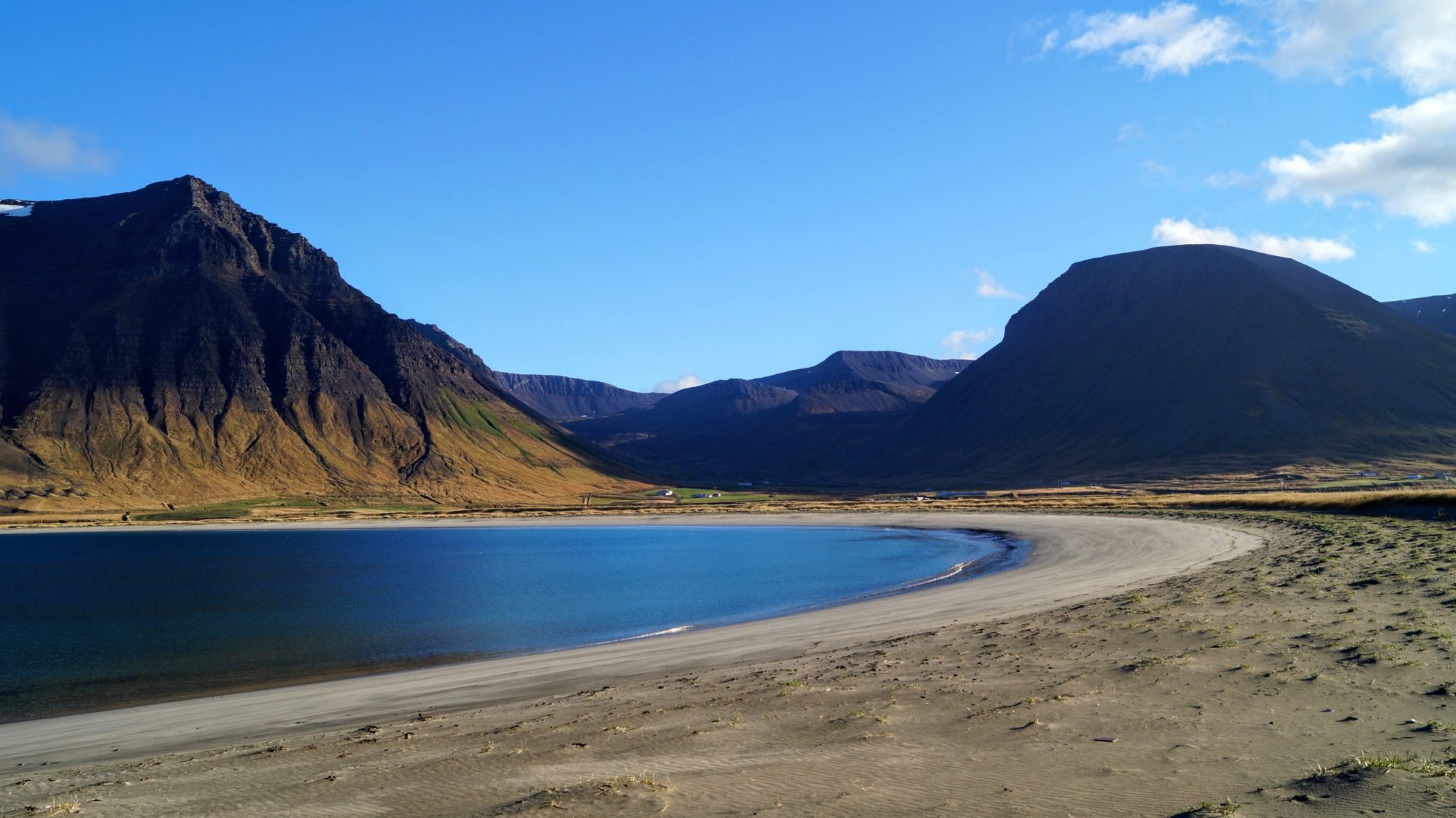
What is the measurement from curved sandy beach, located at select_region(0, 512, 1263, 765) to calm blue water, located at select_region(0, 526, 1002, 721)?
3.46 m

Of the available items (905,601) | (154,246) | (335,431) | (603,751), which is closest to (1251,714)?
(603,751)

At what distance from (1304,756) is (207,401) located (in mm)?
202243

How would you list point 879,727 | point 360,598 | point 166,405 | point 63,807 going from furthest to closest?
point 166,405 < point 360,598 < point 879,727 < point 63,807

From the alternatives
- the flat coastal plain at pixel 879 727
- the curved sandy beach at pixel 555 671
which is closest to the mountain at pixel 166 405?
the curved sandy beach at pixel 555 671

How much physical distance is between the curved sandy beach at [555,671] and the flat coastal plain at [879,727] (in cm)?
16

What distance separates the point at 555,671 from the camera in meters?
24.0

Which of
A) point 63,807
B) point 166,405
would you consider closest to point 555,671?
point 63,807

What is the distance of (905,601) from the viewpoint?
35125 millimetres

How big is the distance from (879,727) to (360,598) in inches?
1629

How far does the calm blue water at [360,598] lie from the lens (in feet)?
96.7

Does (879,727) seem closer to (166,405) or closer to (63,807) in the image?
(63,807)

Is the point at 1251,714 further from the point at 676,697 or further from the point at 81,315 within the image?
the point at 81,315

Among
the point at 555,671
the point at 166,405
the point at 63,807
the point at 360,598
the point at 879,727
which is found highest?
the point at 166,405

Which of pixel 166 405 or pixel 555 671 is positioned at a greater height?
pixel 166 405
